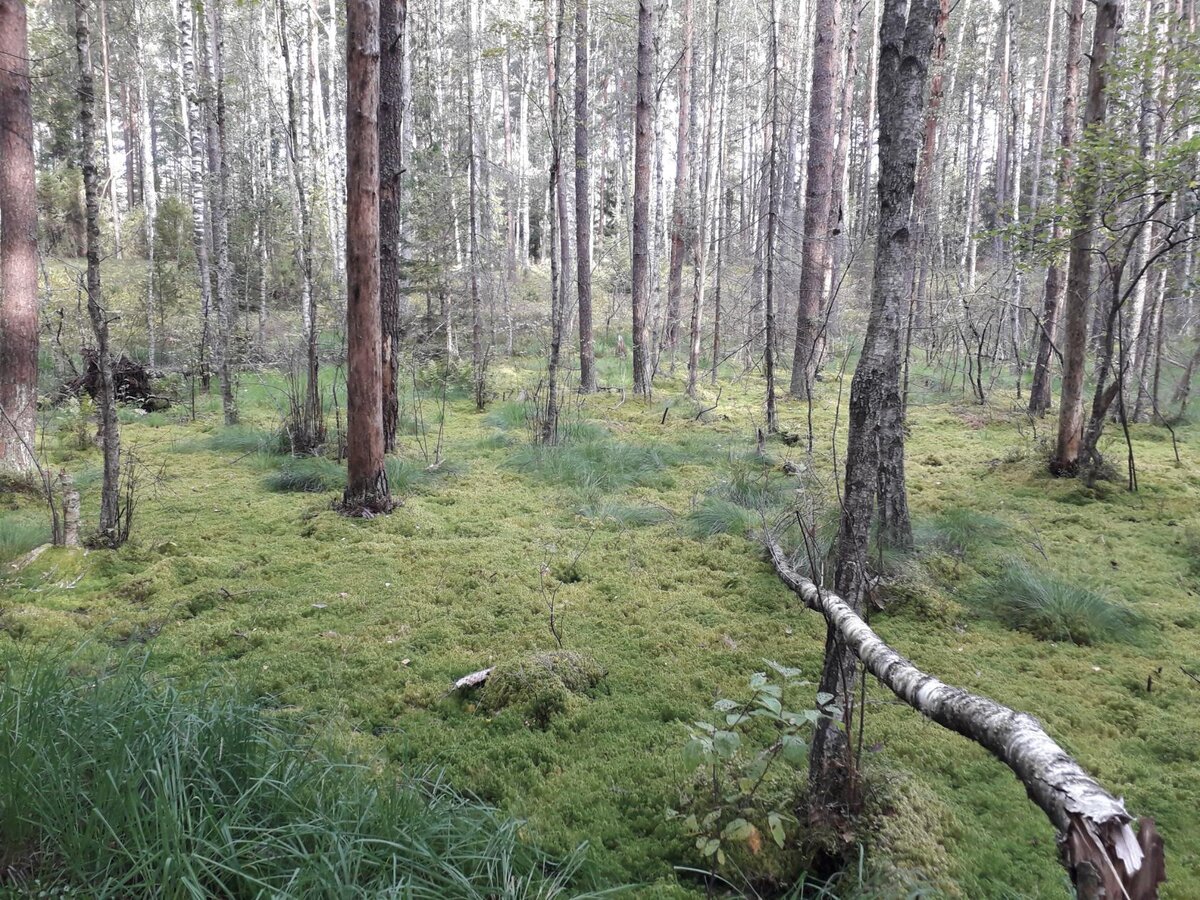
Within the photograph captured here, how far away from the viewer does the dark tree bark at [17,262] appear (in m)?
5.65

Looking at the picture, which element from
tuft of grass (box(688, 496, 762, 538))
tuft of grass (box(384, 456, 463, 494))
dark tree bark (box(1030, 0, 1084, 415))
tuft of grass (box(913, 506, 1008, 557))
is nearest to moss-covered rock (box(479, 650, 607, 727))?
tuft of grass (box(688, 496, 762, 538))

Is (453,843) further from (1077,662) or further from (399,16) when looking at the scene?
(399,16)

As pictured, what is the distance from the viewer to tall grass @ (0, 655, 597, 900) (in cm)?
153

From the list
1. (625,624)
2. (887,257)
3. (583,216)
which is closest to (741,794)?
(625,624)

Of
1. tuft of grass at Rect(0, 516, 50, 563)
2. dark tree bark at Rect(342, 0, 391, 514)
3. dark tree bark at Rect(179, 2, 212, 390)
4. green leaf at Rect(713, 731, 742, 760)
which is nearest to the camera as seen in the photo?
green leaf at Rect(713, 731, 742, 760)

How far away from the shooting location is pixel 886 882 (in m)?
1.74

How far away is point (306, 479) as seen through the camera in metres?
6.27

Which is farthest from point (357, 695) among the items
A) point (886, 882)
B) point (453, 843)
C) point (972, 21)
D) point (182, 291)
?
point (972, 21)

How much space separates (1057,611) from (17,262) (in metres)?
8.47

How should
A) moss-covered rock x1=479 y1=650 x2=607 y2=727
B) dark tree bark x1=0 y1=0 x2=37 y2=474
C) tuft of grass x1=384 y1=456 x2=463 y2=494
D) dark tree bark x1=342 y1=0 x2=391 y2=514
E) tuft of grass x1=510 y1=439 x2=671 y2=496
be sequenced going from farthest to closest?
tuft of grass x1=510 y1=439 x2=671 y2=496 → tuft of grass x1=384 y1=456 x2=463 y2=494 → dark tree bark x1=0 y1=0 x2=37 y2=474 → dark tree bark x1=342 y1=0 x2=391 y2=514 → moss-covered rock x1=479 y1=650 x2=607 y2=727

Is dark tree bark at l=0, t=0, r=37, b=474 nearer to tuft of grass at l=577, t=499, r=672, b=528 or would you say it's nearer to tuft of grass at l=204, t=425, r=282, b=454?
tuft of grass at l=204, t=425, r=282, b=454

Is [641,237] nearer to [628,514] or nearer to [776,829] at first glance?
[628,514]

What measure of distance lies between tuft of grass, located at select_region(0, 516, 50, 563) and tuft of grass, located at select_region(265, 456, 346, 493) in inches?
73.6

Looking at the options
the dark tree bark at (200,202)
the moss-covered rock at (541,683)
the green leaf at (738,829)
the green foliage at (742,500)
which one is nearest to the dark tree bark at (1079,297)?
the green foliage at (742,500)
